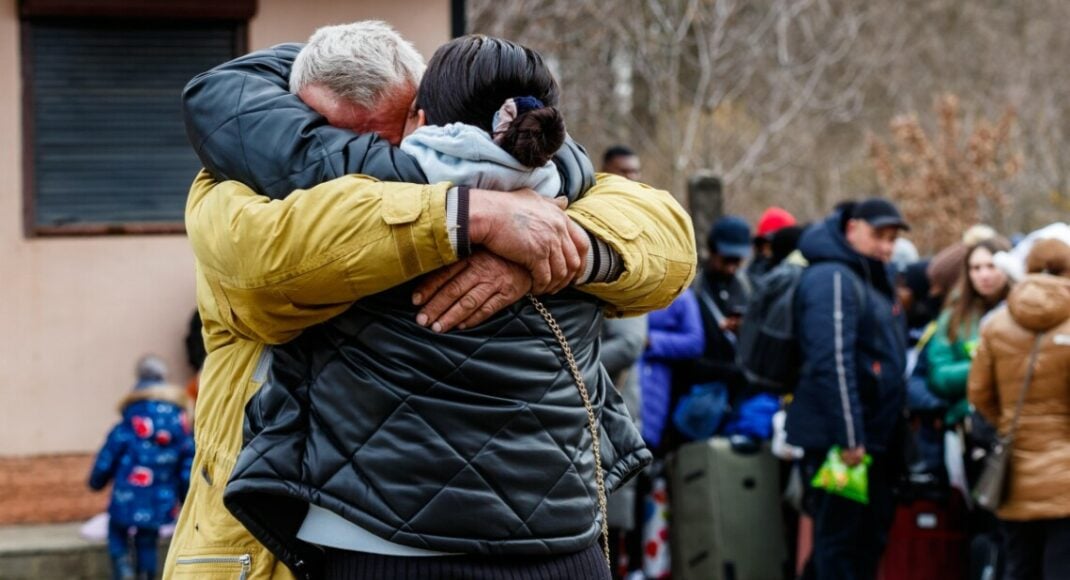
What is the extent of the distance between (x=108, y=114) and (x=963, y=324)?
4632 mm

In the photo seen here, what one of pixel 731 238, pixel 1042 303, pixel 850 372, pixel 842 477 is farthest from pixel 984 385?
pixel 731 238

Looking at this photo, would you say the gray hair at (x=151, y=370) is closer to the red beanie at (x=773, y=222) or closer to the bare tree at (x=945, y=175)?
the red beanie at (x=773, y=222)

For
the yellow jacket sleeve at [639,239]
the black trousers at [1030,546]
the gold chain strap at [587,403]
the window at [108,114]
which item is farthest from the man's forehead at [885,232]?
the gold chain strap at [587,403]

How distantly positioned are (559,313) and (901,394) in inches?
193

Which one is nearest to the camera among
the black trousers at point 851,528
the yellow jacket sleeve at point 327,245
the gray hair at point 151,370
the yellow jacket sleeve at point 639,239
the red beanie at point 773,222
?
the yellow jacket sleeve at point 327,245

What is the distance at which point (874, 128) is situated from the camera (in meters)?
29.5

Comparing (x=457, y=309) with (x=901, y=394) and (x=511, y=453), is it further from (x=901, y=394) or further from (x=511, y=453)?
(x=901, y=394)

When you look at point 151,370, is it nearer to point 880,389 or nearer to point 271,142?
point 880,389

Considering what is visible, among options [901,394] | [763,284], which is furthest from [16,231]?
[901,394]

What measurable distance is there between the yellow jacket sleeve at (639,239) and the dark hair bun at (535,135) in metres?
0.20

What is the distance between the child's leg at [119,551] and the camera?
8.14 meters

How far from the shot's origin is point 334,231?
2.86 metres

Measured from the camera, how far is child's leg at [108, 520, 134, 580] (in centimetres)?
814

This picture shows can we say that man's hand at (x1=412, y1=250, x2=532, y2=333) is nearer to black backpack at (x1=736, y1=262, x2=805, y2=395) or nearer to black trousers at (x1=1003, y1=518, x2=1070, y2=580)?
black trousers at (x1=1003, y1=518, x2=1070, y2=580)
